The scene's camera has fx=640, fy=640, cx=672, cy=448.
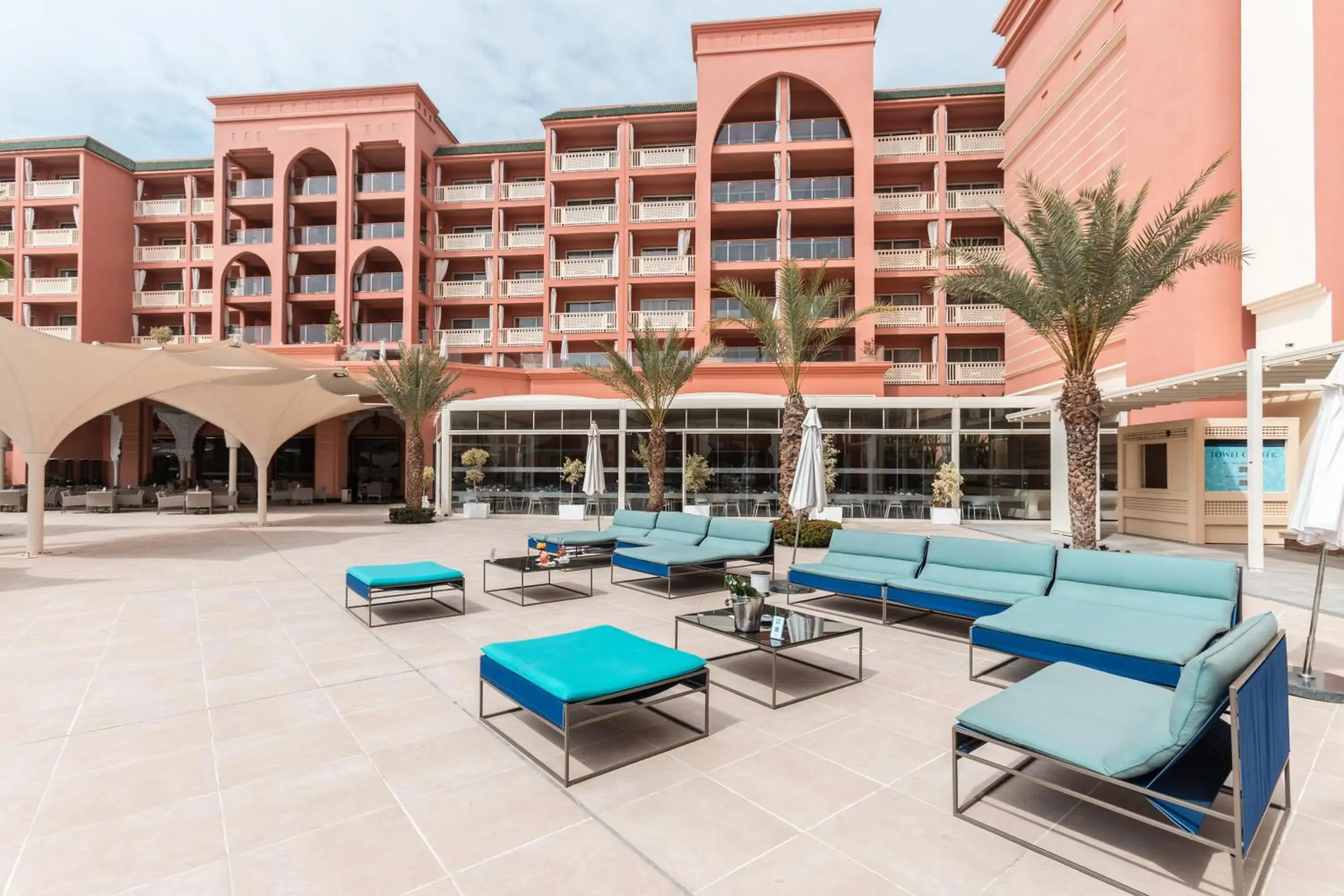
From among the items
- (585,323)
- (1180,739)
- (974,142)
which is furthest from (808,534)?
(974,142)

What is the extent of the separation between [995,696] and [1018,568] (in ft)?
12.1

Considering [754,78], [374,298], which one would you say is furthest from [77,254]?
[754,78]

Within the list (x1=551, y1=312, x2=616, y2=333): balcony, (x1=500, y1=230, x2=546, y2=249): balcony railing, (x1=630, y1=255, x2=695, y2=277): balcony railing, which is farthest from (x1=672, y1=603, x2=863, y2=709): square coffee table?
(x1=500, y1=230, x2=546, y2=249): balcony railing

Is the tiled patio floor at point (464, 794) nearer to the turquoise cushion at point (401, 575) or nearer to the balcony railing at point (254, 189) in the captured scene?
the turquoise cushion at point (401, 575)

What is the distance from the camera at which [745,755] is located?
12.8ft

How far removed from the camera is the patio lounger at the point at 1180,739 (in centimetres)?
271

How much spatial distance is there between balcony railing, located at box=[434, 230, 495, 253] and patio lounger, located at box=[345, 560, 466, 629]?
77.6 ft

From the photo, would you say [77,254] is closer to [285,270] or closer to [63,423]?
[285,270]

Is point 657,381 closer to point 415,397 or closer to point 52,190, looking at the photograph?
point 415,397

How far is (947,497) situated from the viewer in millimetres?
17484

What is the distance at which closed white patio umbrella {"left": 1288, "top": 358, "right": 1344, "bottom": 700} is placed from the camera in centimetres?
470

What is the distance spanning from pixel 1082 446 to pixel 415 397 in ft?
54.4

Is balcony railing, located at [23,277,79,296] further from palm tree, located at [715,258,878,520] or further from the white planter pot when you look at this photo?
the white planter pot

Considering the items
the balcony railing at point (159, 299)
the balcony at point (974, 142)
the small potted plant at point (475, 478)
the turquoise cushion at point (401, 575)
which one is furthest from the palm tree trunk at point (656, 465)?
the balcony railing at point (159, 299)
